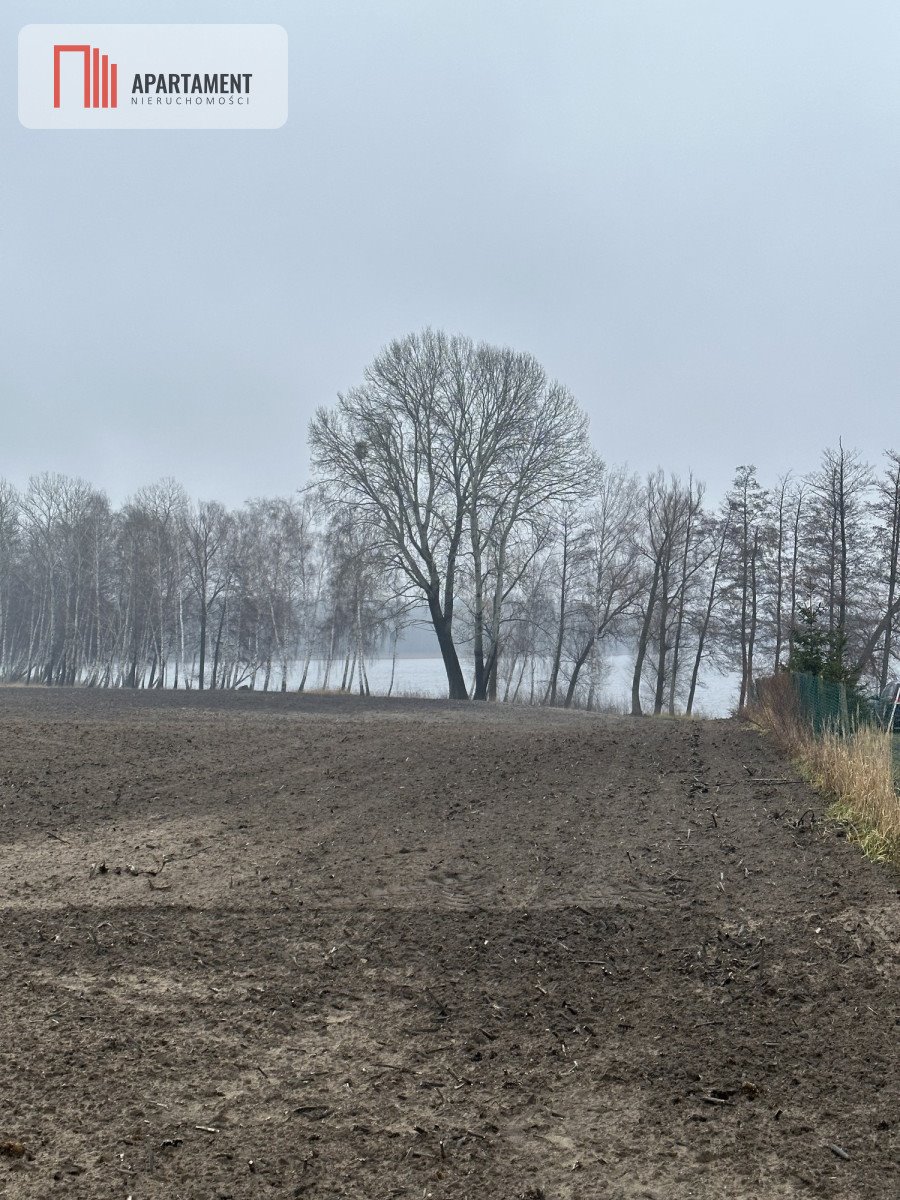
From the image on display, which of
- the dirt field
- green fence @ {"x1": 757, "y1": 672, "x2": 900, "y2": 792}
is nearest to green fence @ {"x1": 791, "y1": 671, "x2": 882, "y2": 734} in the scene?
green fence @ {"x1": 757, "y1": 672, "x2": 900, "y2": 792}

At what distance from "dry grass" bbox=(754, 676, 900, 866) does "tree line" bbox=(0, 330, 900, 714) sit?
5945mm

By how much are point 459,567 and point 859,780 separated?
19883 millimetres

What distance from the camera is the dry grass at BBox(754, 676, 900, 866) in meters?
6.34

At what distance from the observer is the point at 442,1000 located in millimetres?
4199

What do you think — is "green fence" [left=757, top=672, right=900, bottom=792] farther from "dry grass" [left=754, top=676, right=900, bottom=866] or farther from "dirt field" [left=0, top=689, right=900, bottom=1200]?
"dirt field" [left=0, top=689, right=900, bottom=1200]

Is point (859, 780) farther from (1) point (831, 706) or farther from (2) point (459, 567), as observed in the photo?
(2) point (459, 567)

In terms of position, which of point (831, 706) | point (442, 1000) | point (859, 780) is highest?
point (831, 706)

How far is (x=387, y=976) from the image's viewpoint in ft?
14.4

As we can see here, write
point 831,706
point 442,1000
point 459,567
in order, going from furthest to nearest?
1. point 459,567
2. point 831,706
3. point 442,1000

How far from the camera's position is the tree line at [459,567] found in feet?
88.5

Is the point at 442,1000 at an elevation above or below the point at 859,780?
below

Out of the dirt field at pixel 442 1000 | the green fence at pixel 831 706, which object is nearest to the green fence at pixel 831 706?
the green fence at pixel 831 706

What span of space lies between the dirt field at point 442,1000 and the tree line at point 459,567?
34.6 feet

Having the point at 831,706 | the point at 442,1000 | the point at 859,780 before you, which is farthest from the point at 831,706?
the point at 442,1000
